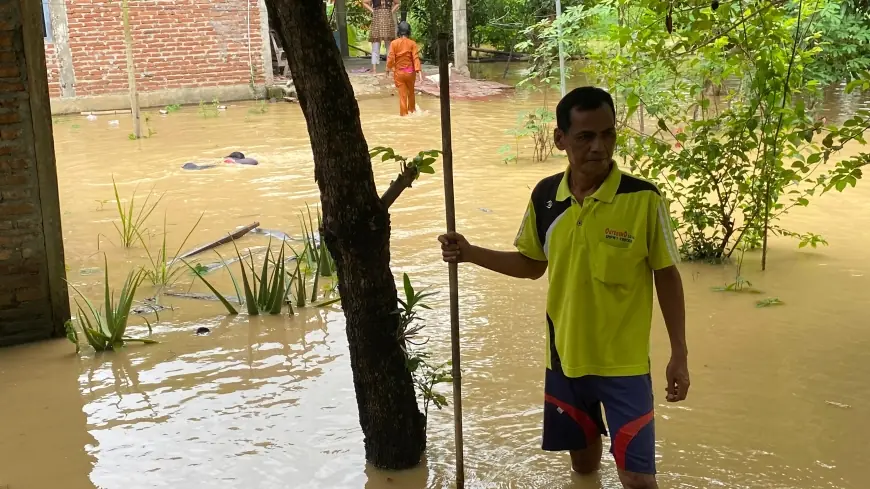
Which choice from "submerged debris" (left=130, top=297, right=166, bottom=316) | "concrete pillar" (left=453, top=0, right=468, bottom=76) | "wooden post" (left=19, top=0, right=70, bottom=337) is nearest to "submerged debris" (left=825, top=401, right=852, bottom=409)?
"submerged debris" (left=130, top=297, right=166, bottom=316)

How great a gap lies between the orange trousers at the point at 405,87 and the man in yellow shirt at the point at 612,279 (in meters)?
12.5

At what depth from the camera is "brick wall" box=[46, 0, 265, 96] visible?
17125 mm

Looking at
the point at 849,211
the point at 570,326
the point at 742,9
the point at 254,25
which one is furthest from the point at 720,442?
the point at 254,25

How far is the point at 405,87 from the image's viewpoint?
15102 millimetres

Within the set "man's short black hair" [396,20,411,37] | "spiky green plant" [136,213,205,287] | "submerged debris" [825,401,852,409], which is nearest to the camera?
"submerged debris" [825,401,852,409]

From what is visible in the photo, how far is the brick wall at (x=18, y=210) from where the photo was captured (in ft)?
16.0

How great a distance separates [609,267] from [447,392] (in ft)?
5.89

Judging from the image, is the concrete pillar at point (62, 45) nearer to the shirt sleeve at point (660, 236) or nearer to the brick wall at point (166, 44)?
the brick wall at point (166, 44)

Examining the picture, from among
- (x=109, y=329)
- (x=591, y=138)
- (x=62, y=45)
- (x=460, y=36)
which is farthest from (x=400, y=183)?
(x=460, y=36)

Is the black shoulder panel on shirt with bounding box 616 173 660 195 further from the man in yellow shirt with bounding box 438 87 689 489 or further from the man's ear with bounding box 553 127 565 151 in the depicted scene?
the man's ear with bounding box 553 127 565 151

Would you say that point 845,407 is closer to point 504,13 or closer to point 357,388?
point 357,388

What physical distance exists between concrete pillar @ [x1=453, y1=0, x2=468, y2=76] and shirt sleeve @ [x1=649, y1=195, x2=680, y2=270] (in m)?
16.8

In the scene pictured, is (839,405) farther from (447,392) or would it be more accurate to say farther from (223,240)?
(223,240)

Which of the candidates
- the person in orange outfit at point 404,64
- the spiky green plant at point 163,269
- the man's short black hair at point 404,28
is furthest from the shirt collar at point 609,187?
the man's short black hair at point 404,28
